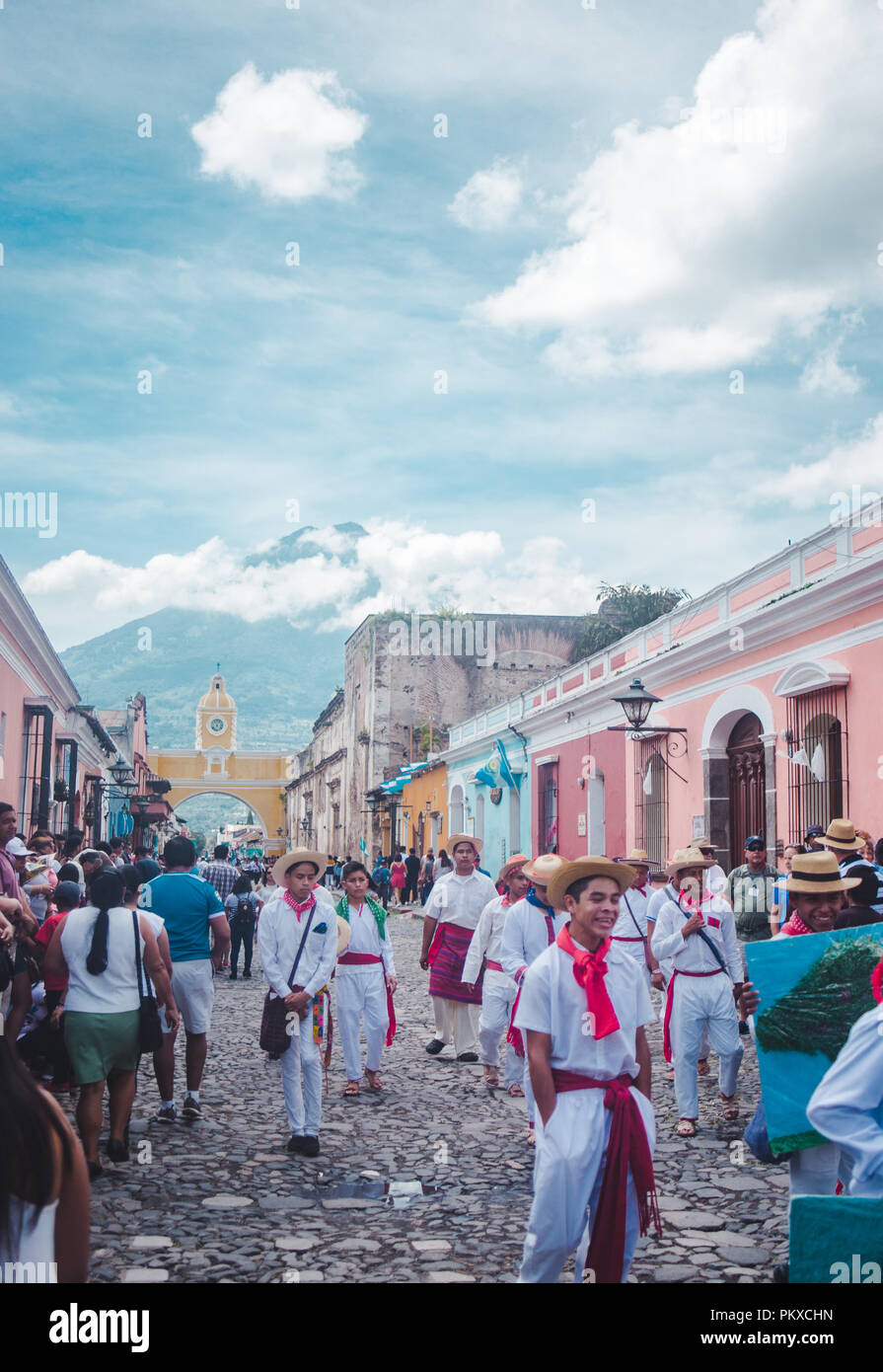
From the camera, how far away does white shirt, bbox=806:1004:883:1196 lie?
254cm

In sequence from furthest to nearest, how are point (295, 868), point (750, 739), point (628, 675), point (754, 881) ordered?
point (628, 675) → point (750, 739) → point (754, 881) → point (295, 868)

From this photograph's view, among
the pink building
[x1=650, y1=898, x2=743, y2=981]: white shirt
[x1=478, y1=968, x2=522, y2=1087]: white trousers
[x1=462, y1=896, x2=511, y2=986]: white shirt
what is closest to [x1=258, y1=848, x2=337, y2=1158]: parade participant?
[x1=478, y1=968, x2=522, y2=1087]: white trousers

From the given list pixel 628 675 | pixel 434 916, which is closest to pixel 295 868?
pixel 434 916

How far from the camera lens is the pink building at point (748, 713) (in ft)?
36.2

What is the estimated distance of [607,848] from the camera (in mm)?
19250

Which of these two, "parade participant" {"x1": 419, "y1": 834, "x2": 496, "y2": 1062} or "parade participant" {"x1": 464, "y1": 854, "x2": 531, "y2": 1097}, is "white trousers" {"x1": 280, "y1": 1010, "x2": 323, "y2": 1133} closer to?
"parade participant" {"x1": 464, "y1": 854, "x2": 531, "y2": 1097}

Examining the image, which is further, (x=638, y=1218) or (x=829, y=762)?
(x=829, y=762)

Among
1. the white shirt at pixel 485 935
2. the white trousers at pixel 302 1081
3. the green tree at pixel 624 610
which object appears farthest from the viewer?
the green tree at pixel 624 610

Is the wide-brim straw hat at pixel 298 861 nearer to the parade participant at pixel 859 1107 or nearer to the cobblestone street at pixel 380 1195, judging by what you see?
the cobblestone street at pixel 380 1195

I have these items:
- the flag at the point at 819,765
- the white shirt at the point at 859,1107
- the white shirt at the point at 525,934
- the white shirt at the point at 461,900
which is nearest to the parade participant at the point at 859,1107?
the white shirt at the point at 859,1107

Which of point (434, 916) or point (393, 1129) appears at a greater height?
point (434, 916)

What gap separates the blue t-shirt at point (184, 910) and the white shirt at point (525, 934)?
1.72 metres
